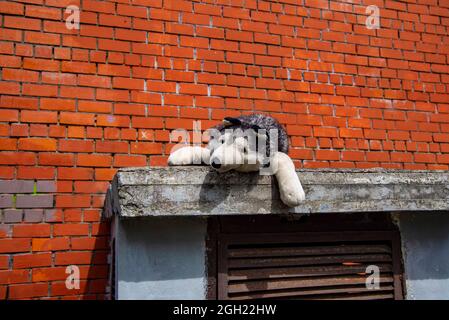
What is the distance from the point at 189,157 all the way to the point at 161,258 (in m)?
0.59

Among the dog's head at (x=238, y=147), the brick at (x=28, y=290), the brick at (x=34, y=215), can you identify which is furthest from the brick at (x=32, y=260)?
Result: the dog's head at (x=238, y=147)

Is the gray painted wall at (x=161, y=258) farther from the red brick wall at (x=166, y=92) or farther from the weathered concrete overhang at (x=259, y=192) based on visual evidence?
the red brick wall at (x=166, y=92)

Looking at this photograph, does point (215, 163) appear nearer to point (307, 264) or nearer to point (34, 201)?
point (307, 264)

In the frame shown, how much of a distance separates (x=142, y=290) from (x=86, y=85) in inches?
63.6

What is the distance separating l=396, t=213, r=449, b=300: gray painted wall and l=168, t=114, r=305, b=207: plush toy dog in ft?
3.37

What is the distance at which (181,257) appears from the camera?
248cm

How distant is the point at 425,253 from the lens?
2.92m

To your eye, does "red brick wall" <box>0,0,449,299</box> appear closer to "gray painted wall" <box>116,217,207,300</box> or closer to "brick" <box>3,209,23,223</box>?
"brick" <box>3,209,23,223</box>

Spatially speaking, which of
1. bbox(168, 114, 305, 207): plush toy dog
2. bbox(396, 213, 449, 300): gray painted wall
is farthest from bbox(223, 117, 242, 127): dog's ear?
bbox(396, 213, 449, 300): gray painted wall

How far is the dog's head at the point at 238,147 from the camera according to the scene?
7.27ft

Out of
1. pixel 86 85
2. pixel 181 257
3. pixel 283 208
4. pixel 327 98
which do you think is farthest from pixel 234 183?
pixel 327 98

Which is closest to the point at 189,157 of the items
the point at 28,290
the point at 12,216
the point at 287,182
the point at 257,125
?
the point at 257,125

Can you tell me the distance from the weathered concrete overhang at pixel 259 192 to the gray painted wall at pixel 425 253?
0.76ft

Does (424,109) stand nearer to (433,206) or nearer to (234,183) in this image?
(433,206)
